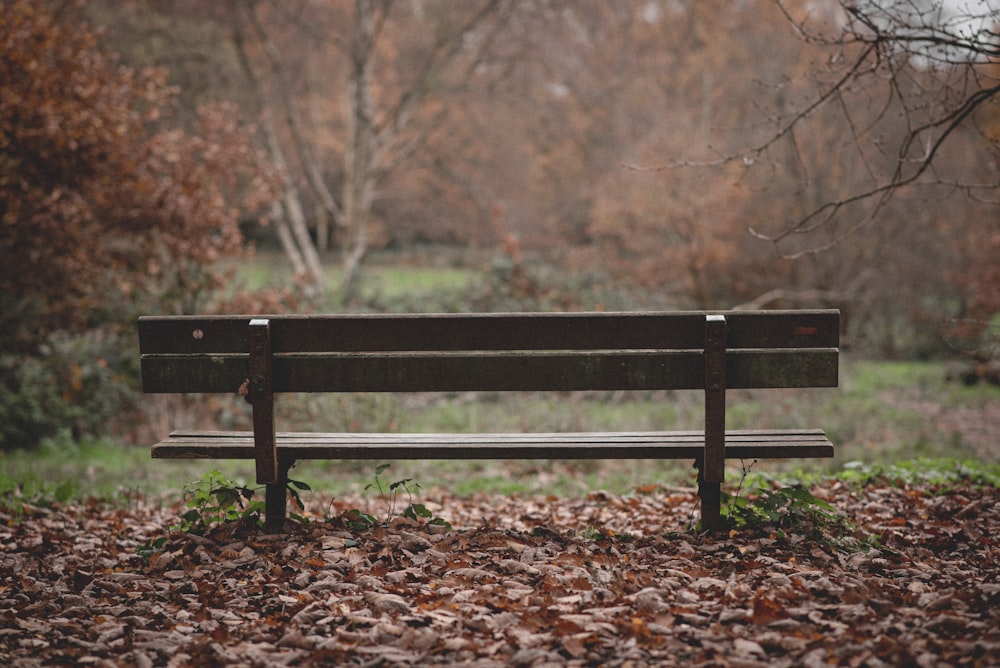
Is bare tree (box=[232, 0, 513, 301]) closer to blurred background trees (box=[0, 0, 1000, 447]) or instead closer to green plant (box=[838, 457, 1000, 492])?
blurred background trees (box=[0, 0, 1000, 447])

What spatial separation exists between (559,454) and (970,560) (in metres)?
1.89

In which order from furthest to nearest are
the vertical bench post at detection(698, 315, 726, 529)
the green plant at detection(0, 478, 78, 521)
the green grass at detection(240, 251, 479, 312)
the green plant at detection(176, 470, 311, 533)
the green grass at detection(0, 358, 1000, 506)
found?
the green grass at detection(240, 251, 479, 312) < the green grass at detection(0, 358, 1000, 506) < the green plant at detection(0, 478, 78, 521) < the green plant at detection(176, 470, 311, 533) < the vertical bench post at detection(698, 315, 726, 529)

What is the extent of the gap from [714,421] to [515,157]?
2545 centimetres

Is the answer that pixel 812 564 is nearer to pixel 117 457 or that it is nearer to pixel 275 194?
pixel 117 457

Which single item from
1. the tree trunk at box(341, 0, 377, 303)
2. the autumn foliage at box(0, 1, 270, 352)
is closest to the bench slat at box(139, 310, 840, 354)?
the autumn foliage at box(0, 1, 270, 352)

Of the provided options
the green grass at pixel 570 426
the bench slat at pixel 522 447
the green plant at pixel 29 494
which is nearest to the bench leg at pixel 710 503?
the bench slat at pixel 522 447

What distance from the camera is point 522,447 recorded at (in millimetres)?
4062

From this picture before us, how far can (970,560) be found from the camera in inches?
144

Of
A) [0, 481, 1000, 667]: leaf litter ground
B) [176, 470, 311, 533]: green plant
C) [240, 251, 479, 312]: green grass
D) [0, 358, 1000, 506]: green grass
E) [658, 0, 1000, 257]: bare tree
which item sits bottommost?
[0, 358, 1000, 506]: green grass

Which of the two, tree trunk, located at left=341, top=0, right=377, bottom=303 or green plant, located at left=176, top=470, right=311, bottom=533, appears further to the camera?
tree trunk, located at left=341, top=0, right=377, bottom=303

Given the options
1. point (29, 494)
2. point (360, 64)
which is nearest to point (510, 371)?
point (29, 494)

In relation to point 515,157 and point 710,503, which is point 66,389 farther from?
point 515,157

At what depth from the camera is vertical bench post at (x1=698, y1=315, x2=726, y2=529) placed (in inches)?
150

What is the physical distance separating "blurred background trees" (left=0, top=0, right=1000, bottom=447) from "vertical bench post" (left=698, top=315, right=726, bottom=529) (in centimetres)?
198
